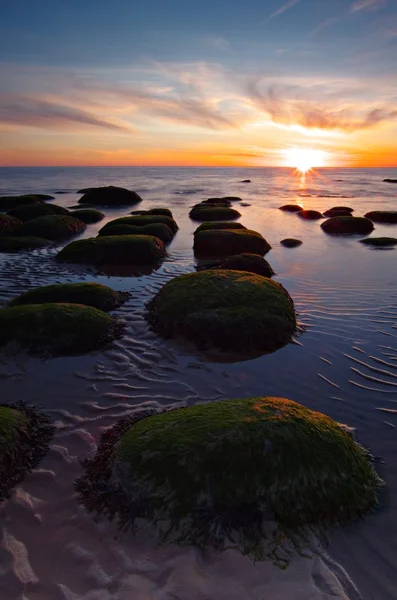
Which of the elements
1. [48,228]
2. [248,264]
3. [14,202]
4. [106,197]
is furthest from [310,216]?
[14,202]

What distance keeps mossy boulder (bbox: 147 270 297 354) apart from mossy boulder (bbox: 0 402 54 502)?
3.48 m

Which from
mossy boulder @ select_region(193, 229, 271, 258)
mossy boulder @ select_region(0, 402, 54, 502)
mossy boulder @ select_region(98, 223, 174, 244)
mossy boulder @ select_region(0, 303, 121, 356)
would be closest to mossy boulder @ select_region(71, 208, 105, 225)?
mossy boulder @ select_region(98, 223, 174, 244)

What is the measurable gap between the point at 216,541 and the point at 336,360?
4.76 m

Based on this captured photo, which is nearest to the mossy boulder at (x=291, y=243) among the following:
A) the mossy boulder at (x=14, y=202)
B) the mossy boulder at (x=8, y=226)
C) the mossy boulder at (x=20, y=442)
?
the mossy boulder at (x=8, y=226)

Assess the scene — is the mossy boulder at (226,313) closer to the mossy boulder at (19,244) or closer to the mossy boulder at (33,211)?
the mossy boulder at (19,244)

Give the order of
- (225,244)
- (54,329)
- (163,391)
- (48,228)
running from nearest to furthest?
1. (163,391)
2. (54,329)
3. (225,244)
4. (48,228)

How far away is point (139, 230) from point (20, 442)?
15.9 meters

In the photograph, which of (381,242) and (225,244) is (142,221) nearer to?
(225,244)

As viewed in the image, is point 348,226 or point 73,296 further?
point 348,226

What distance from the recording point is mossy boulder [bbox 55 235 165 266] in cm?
1545

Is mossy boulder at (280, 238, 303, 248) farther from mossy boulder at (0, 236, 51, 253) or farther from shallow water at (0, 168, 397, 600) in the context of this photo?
mossy boulder at (0, 236, 51, 253)

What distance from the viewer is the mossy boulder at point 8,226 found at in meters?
21.4

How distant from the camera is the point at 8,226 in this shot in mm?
22109

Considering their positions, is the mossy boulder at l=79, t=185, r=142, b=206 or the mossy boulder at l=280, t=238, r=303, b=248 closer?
the mossy boulder at l=280, t=238, r=303, b=248
